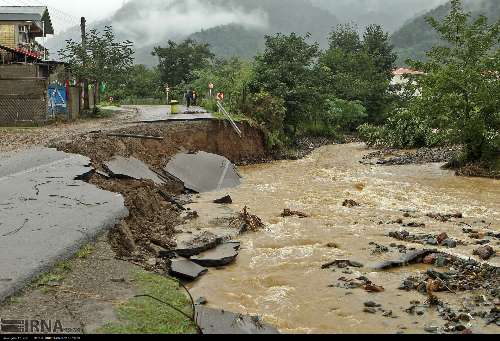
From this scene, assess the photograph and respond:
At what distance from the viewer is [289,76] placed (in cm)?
2995

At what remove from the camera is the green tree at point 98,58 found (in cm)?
2841

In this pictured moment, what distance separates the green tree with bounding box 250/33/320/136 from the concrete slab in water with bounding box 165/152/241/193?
11.0m

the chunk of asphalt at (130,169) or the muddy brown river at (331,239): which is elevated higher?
the chunk of asphalt at (130,169)

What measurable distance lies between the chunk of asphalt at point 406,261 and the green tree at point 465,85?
1245cm

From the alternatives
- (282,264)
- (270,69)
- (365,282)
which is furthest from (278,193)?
(270,69)

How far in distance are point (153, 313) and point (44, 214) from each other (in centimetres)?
416

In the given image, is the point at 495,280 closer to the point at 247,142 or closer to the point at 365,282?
the point at 365,282

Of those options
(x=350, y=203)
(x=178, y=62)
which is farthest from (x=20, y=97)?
(x=178, y=62)

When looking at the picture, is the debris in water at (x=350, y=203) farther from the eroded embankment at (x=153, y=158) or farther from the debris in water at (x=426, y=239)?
the eroded embankment at (x=153, y=158)

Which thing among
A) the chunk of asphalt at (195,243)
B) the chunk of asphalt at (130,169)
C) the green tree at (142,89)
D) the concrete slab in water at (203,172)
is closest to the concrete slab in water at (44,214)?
the chunk of asphalt at (130,169)

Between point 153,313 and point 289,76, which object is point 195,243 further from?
point 289,76

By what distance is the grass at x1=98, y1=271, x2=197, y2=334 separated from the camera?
17.6 ft

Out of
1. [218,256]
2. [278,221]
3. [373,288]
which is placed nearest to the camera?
[373,288]

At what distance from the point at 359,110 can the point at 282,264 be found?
35.4m
